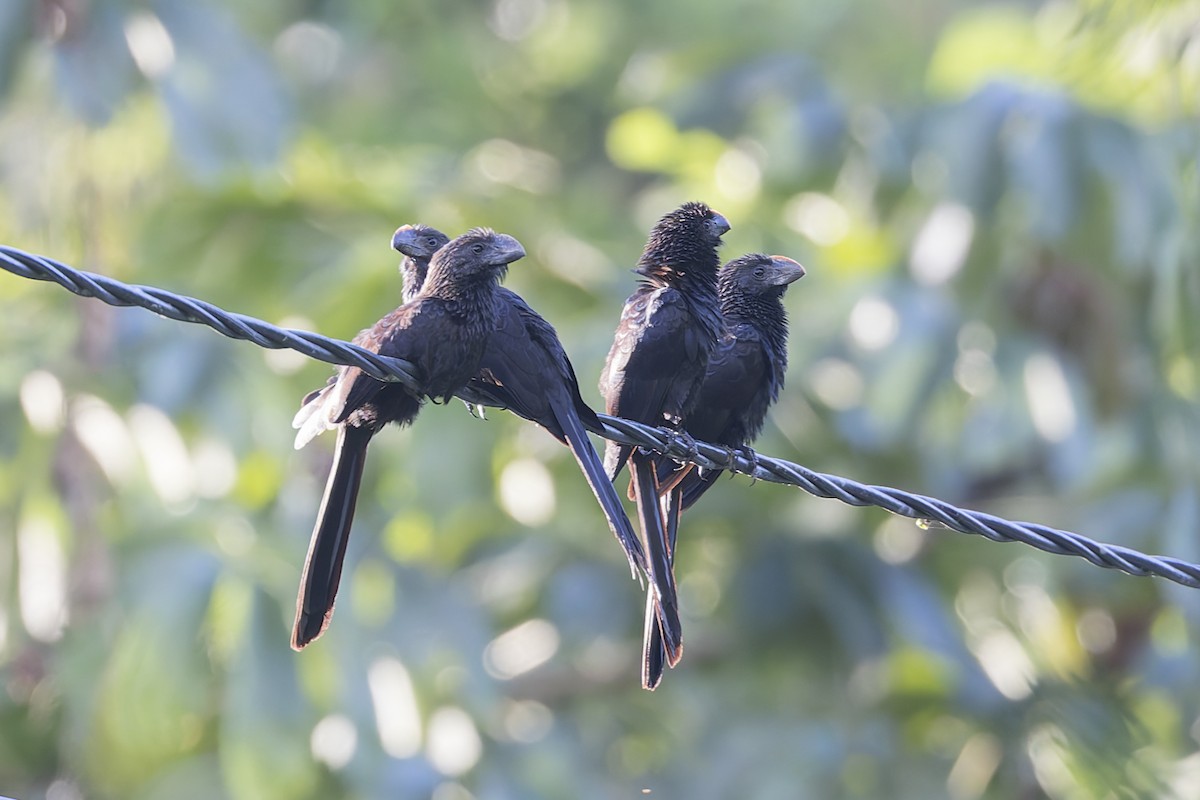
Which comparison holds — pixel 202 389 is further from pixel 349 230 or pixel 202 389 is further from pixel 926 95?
pixel 926 95

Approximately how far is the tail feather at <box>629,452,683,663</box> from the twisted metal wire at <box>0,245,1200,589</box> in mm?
283

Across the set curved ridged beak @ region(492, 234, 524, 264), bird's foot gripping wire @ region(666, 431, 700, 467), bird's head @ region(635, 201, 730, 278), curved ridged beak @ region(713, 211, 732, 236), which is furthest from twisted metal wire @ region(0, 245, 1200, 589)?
curved ridged beak @ region(713, 211, 732, 236)

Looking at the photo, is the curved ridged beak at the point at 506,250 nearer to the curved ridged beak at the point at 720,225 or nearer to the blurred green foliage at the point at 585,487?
the curved ridged beak at the point at 720,225

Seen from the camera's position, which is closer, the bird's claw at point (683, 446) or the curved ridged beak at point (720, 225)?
the bird's claw at point (683, 446)

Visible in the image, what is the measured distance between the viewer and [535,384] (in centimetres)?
427

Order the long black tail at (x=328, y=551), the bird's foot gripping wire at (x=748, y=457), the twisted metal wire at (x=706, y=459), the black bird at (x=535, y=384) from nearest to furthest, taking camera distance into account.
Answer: the twisted metal wire at (x=706, y=459)
the long black tail at (x=328, y=551)
the black bird at (x=535, y=384)
the bird's foot gripping wire at (x=748, y=457)

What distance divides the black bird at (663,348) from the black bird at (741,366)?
285 millimetres

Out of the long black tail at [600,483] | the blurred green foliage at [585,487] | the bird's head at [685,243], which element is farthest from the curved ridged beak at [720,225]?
the blurred green foliage at [585,487]

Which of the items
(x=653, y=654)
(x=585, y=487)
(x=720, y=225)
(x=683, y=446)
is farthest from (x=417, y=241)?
(x=585, y=487)

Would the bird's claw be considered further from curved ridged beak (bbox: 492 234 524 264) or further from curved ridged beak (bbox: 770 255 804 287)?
curved ridged beak (bbox: 770 255 804 287)

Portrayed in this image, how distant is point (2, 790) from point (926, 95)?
6669 mm

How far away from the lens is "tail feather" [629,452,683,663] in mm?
4254

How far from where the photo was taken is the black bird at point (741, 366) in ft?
17.2

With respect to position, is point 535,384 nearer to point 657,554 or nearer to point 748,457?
point 657,554
